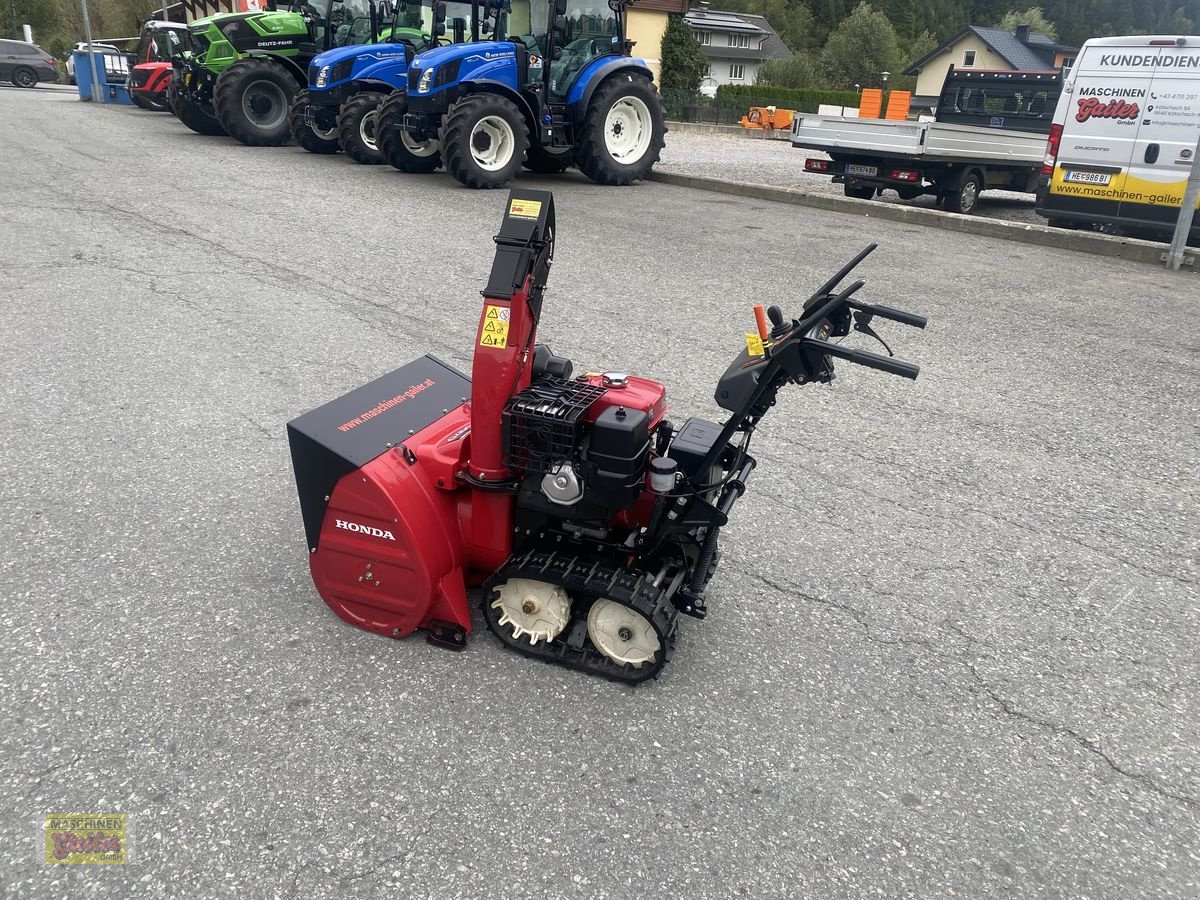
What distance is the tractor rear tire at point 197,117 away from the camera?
1716cm

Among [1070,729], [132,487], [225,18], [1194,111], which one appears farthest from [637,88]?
[1070,729]

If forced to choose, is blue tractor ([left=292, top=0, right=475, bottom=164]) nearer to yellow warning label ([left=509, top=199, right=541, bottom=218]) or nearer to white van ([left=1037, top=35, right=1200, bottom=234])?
white van ([left=1037, top=35, right=1200, bottom=234])

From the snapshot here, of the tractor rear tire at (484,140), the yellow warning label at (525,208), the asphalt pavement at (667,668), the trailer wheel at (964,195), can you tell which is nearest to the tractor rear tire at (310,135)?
the tractor rear tire at (484,140)

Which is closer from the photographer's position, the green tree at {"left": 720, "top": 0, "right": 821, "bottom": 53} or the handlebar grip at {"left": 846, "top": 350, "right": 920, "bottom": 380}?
the handlebar grip at {"left": 846, "top": 350, "right": 920, "bottom": 380}

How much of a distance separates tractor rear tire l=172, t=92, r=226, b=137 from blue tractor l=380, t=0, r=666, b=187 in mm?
6522

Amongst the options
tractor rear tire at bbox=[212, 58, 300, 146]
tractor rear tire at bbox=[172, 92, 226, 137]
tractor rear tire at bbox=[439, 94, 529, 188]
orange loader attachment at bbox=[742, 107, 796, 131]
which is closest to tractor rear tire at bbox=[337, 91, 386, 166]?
tractor rear tire at bbox=[439, 94, 529, 188]

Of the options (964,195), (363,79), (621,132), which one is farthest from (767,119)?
(363,79)

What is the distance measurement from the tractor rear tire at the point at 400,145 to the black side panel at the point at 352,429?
1056 centimetres

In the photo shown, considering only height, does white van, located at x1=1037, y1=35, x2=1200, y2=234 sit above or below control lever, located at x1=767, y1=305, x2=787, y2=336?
above

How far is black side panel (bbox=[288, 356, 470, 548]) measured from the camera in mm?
2930

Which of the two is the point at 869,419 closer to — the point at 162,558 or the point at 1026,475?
the point at 1026,475

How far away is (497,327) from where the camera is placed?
2.81 metres

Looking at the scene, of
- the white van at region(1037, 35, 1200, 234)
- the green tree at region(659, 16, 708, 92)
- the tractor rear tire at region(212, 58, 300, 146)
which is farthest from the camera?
the green tree at region(659, 16, 708, 92)

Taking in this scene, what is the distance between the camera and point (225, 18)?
16266 millimetres
